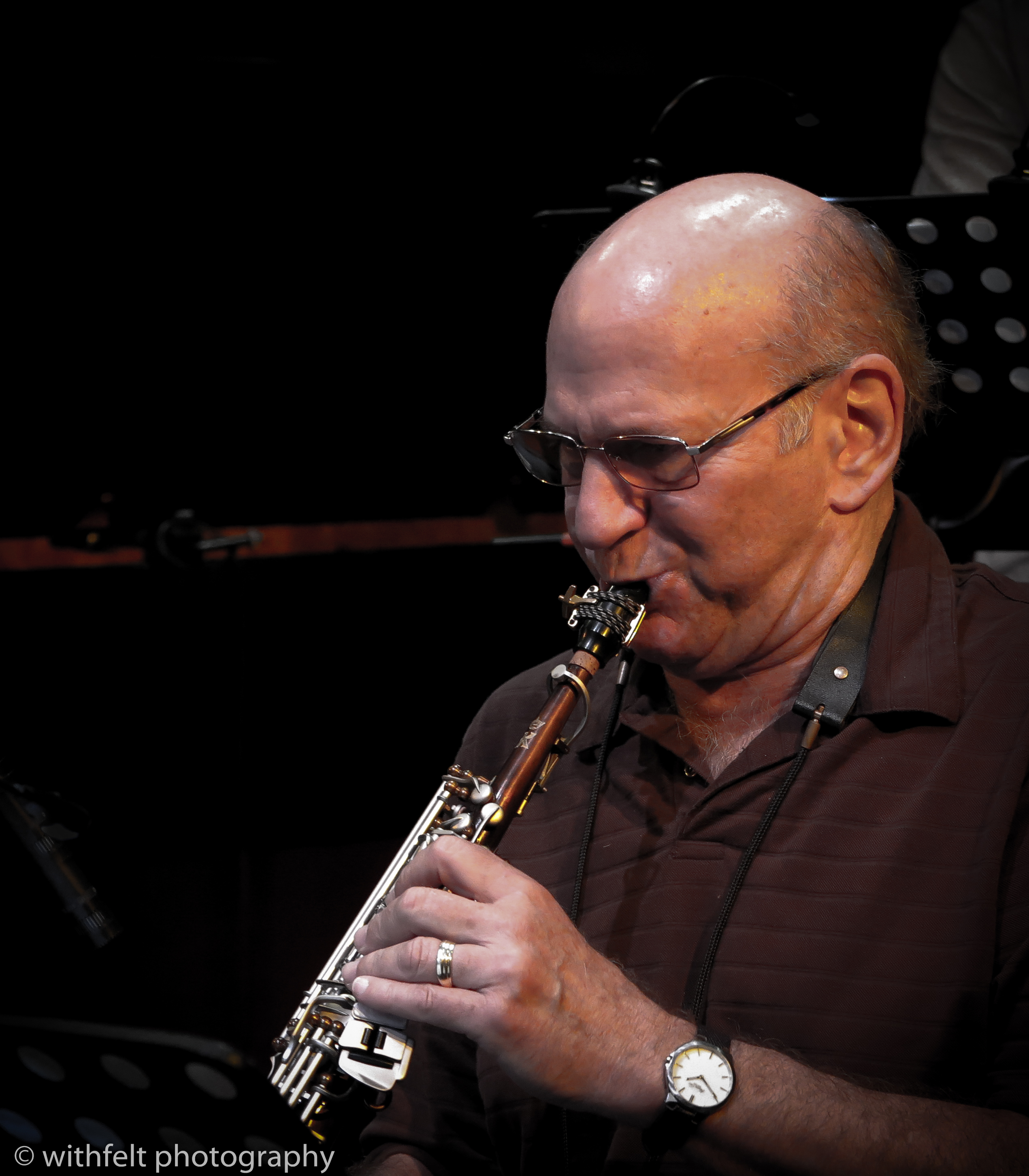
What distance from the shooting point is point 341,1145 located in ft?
6.06

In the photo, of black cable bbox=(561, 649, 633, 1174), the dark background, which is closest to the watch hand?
black cable bbox=(561, 649, 633, 1174)

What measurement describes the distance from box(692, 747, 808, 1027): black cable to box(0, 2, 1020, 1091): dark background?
1854 millimetres

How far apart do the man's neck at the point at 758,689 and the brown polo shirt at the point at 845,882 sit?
0.15 ft

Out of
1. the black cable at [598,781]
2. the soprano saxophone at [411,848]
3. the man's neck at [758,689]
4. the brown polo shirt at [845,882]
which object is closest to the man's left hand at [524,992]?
the soprano saxophone at [411,848]

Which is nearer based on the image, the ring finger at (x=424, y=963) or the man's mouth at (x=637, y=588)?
the ring finger at (x=424, y=963)

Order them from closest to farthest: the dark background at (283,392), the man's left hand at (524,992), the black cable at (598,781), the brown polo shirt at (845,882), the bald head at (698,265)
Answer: the man's left hand at (524,992)
the brown polo shirt at (845,882)
the bald head at (698,265)
the black cable at (598,781)
the dark background at (283,392)

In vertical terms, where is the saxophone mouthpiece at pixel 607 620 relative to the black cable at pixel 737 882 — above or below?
above

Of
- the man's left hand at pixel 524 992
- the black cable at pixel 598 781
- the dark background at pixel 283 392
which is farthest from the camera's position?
the dark background at pixel 283 392

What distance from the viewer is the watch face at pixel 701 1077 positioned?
1.32m

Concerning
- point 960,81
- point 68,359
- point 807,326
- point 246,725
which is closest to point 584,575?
point 246,725

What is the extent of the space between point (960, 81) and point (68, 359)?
15.0ft

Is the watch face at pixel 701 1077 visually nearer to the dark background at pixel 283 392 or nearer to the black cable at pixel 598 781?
the black cable at pixel 598 781

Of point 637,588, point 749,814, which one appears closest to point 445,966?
point 749,814

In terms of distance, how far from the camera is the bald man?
135cm
